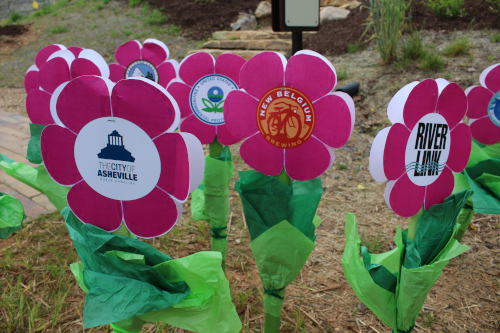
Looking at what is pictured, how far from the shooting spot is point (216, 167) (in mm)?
1647

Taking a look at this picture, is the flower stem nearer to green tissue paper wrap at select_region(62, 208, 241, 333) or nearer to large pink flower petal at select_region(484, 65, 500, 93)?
green tissue paper wrap at select_region(62, 208, 241, 333)

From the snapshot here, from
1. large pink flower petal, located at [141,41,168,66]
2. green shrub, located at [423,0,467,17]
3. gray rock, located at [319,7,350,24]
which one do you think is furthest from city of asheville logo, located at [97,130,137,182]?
gray rock, located at [319,7,350,24]

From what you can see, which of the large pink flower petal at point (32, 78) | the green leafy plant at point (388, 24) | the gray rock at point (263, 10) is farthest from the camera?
the gray rock at point (263, 10)

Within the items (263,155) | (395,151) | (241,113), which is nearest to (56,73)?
(241,113)

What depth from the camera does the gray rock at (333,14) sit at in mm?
6496

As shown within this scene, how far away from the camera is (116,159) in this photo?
3.23 ft

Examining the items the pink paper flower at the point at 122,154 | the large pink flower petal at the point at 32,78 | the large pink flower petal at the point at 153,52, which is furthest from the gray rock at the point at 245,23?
the pink paper flower at the point at 122,154

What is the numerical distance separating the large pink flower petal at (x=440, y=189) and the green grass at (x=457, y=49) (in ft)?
11.5

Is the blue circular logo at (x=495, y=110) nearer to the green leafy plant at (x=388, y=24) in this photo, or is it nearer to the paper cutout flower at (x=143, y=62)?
the paper cutout flower at (x=143, y=62)

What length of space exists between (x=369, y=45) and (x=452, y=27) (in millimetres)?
1025

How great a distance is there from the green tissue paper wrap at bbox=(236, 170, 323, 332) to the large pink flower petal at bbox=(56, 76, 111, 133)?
454 mm

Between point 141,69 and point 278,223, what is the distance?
1206 mm

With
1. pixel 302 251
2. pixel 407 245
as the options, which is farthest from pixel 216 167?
pixel 407 245

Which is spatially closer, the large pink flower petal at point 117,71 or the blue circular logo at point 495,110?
the blue circular logo at point 495,110
